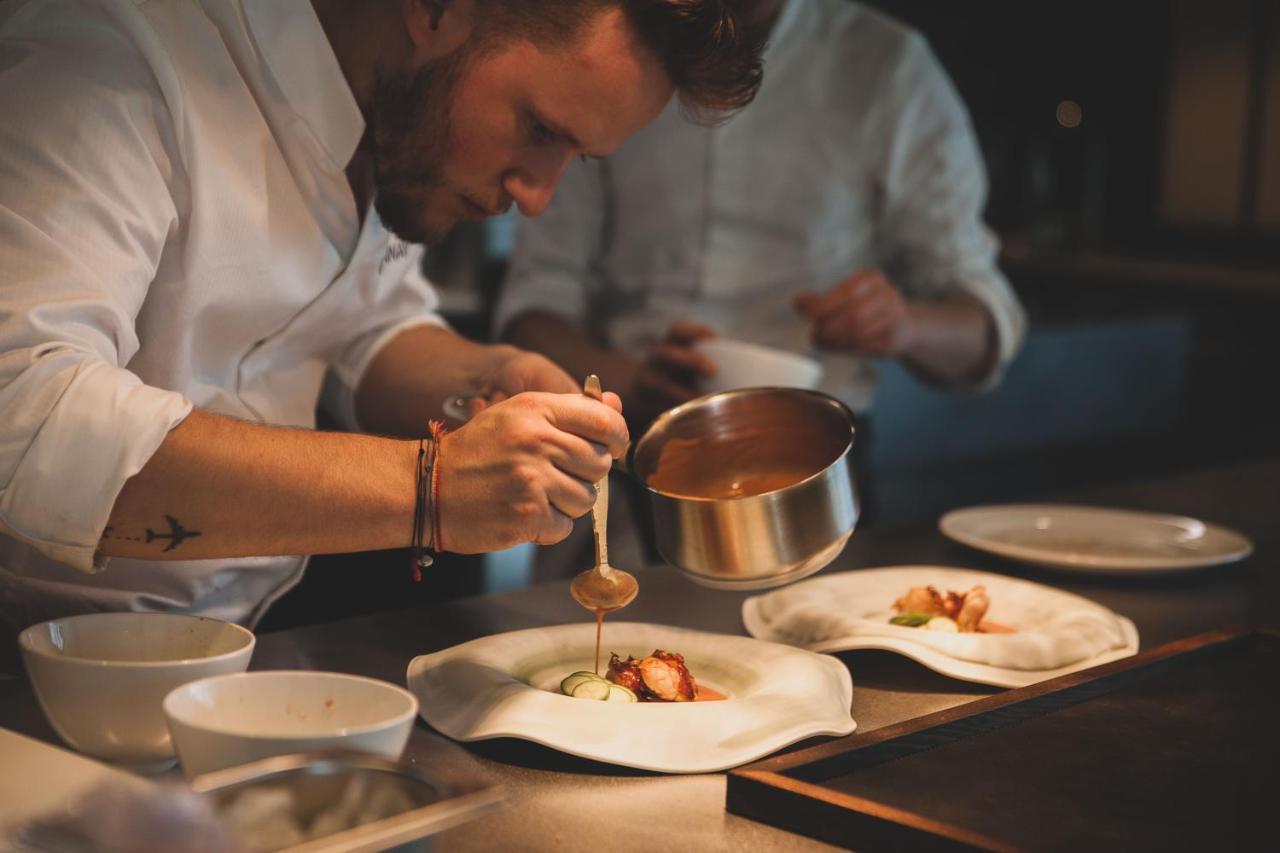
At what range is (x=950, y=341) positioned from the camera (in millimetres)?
2715

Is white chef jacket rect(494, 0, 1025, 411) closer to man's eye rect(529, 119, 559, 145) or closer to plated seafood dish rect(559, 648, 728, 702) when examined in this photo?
man's eye rect(529, 119, 559, 145)

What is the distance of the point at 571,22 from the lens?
57.0 inches

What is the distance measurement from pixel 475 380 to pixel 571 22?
0.51 metres

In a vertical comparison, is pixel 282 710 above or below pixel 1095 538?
above

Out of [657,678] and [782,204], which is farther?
[782,204]

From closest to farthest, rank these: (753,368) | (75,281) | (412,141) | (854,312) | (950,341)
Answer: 1. (75,281)
2. (412,141)
3. (753,368)
4. (854,312)
5. (950,341)

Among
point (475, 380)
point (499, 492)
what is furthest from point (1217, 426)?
point (499, 492)

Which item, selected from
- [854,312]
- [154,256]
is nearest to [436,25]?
[154,256]

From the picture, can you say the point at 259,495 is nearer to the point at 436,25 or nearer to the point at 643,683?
the point at 643,683

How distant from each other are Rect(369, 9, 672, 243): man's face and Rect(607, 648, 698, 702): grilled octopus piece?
0.52m

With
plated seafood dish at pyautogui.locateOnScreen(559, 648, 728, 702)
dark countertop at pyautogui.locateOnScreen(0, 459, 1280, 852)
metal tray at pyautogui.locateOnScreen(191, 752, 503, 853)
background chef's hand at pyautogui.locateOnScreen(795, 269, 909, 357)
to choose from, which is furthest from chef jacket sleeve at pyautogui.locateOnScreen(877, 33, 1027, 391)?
metal tray at pyautogui.locateOnScreen(191, 752, 503, 853)

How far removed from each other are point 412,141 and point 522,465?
1.61 feet

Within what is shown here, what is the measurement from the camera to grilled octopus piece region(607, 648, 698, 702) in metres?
1.30

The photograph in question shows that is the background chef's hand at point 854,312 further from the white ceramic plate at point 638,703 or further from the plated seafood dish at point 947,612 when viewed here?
the white ceramic plate at point 638,703
